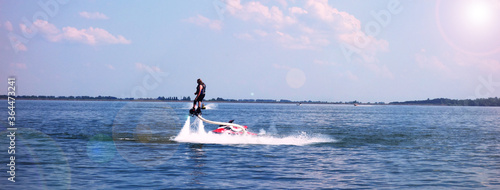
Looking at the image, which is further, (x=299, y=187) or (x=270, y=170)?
(x=270, y=170)

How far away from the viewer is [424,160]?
31234mm

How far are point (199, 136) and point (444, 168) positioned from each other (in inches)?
915

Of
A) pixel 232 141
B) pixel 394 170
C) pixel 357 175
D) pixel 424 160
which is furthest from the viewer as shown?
pixel 232 141

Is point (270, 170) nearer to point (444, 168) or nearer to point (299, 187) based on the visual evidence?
point (299, 187)

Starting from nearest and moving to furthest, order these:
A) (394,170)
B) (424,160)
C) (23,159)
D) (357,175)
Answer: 1. (357,175)
2. (394,170)
3. (23,159)
4. (424,160)

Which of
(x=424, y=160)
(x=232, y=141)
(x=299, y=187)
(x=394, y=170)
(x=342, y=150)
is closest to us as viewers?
(x=299, y=187)

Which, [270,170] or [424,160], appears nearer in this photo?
[270,170]

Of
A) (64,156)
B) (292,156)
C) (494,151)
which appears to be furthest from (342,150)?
(64,156)

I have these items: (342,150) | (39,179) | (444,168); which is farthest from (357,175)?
(39,179)

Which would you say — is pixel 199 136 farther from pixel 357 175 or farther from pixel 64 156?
pixel 357 175

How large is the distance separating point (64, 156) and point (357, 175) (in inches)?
716

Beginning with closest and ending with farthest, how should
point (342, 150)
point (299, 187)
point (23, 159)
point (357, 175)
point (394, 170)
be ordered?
point (299, 187)
point (357, 175)
point (394, 170)
point (23, 159)
point (342, 150)

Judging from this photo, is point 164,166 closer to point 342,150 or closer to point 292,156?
point 292,156

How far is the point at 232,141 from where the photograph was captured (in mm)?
41875
